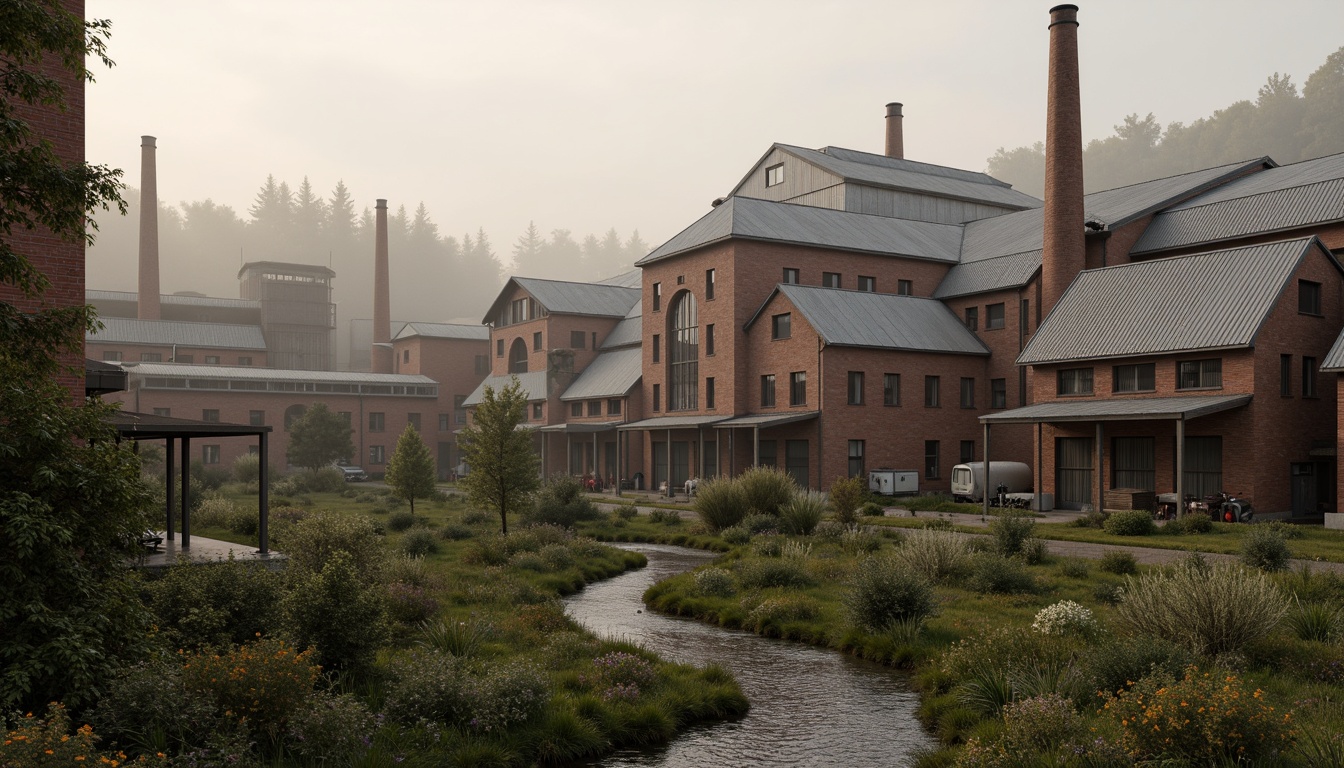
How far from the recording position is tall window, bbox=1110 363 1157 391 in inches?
1372

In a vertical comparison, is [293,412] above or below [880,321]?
below

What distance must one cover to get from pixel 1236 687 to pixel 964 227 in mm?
51331

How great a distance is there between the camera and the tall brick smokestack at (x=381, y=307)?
278 ft

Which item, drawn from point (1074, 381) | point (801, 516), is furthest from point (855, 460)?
point (801, 516)

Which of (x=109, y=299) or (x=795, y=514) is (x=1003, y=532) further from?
(x=109, y=299)

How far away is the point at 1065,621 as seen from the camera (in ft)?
45.0

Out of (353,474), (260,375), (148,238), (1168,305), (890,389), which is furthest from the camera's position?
(148,238)

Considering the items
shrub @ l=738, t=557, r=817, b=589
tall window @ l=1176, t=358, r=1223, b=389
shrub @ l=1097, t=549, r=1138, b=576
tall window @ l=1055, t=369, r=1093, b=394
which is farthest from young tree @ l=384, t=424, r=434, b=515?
tall window @ l=1176, t=358, r=1223, b=389

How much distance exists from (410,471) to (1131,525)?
24.9 metres

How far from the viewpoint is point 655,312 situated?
53.9 m

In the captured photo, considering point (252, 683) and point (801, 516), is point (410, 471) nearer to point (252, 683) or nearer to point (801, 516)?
point (801, 516)

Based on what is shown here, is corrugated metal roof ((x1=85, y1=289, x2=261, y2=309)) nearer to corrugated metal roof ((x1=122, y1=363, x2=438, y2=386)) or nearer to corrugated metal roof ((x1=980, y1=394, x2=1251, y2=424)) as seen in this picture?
corrugated metal roof ((x1=122, y1=363, x2=438, y2=386))

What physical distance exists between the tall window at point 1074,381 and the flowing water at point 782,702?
24.6 metres

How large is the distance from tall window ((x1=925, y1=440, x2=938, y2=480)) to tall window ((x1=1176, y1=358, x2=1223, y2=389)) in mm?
13426
